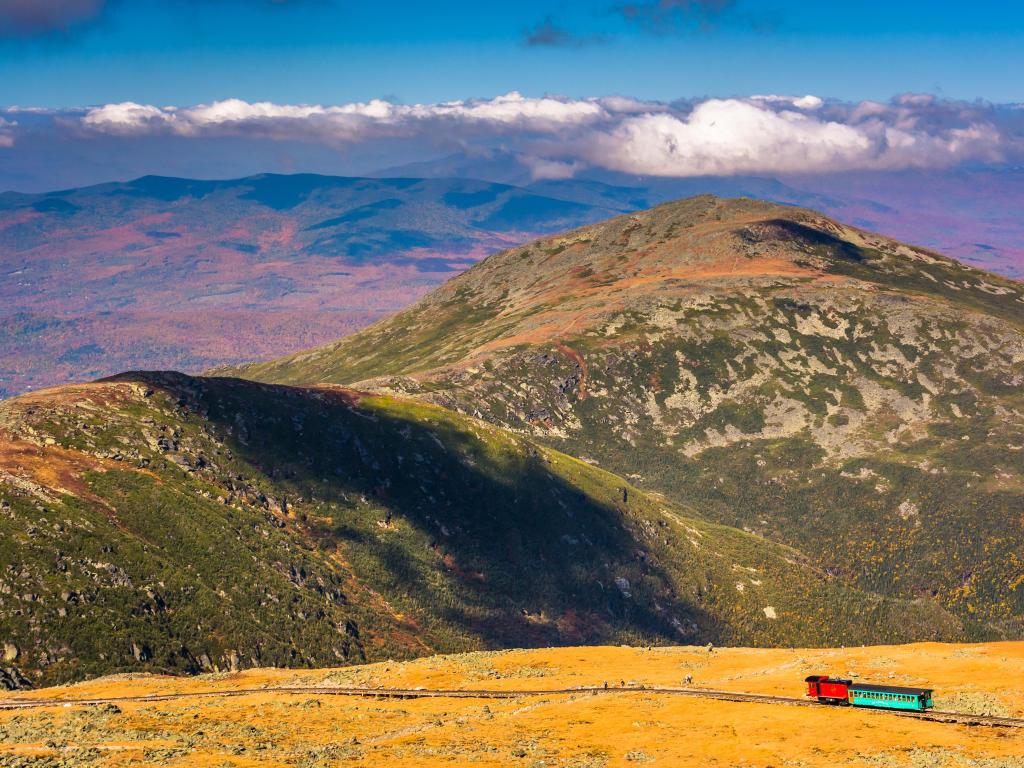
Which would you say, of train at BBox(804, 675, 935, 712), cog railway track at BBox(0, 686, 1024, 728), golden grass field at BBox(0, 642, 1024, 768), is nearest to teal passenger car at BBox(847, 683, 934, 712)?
train at BBox(804, 675, 935, 712)

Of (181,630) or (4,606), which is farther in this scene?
(181,630)

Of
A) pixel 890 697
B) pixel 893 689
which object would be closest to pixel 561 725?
pixel 890 697

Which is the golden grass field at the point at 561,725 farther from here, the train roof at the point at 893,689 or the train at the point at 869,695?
the train roof at the point at 893,689

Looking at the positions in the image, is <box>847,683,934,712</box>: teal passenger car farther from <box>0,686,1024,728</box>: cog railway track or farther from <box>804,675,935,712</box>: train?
<box>0,686,1024,728</box>: cog railway track

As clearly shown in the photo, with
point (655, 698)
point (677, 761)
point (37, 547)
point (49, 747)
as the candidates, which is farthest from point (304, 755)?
point (37, 547)

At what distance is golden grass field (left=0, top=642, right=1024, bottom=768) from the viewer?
283 feet

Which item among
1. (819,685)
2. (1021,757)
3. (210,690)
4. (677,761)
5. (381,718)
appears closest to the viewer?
(1021,757)

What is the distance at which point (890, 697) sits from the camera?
3844 inches

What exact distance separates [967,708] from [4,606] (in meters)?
171

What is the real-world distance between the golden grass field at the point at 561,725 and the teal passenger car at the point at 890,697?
2291mm

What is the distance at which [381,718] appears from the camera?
360ft

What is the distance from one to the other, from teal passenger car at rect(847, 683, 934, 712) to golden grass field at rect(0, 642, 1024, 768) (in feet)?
7.52

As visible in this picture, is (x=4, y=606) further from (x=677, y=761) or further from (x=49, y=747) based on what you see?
(x=677, y=761)

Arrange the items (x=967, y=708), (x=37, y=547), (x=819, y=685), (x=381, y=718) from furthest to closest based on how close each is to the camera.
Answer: (x=37, y=547) → (x=381, y=718) → (x=819, y=685) → (x=967, y=708)
